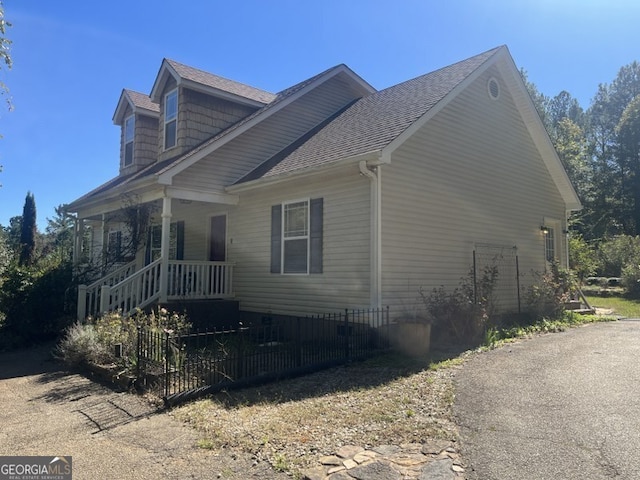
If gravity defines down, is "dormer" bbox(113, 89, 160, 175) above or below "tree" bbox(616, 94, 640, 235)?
below

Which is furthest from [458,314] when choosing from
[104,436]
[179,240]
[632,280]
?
[632,280]

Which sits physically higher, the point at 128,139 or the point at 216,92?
the point at 216,92

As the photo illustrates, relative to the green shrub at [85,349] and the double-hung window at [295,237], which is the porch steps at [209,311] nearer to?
the double-hung window at [295,237]

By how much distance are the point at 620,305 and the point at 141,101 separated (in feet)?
63.6

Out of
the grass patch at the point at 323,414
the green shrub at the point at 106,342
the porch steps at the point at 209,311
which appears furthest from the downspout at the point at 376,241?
the porch steps at the point at 209,311

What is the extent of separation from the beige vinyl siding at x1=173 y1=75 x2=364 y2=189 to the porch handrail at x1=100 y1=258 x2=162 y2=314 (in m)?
2.29

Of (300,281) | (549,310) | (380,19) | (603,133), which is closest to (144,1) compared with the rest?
(380,19)

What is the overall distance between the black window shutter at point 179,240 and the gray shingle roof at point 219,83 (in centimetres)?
437

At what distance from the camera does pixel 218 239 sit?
13.0 meters

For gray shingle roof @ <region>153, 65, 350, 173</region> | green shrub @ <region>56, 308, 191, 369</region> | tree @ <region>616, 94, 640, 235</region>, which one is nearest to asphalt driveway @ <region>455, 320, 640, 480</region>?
green shrub @ <region>56, 308, 191, 369</region>

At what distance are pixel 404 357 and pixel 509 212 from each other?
6425mm

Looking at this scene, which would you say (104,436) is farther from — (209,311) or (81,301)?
(81,301)

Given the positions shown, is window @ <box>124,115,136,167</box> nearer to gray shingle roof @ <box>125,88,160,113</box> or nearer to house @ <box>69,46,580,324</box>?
gray shingle roof @ <box>125,88,160,113</box>

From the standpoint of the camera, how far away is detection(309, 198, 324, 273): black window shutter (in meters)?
9.84
